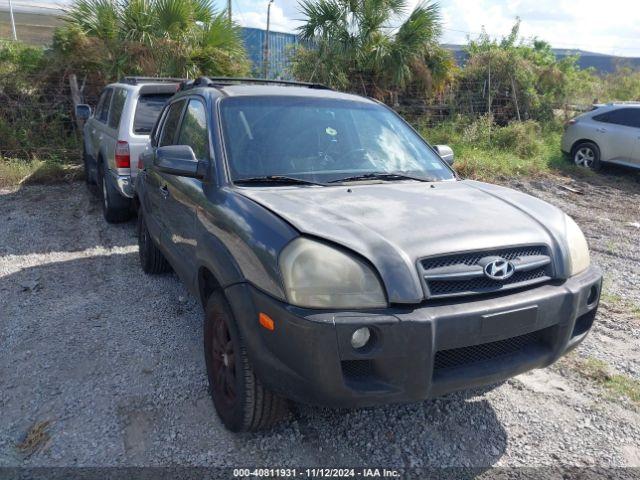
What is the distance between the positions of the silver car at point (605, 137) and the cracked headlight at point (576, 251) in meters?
8.94

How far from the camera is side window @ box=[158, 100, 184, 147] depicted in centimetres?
418

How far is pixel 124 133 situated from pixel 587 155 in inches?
371

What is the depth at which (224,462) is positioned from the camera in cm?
260

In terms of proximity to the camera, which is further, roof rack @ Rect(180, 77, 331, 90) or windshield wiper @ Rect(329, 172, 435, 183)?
roof rack @ Rect(180, 77, 331, 90)

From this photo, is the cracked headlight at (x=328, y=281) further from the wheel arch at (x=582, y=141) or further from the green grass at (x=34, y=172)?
the wheel arch at (x=582, y=141)

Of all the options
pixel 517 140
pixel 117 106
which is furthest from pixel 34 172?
pixel 517 140

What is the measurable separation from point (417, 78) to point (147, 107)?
7.61m

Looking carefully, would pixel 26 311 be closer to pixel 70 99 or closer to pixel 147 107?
pixel 147 107

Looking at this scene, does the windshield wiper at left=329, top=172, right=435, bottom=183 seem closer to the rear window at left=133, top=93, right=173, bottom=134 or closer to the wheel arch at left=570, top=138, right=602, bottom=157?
the rear window at left=133, top=93, right=173, bottom=134

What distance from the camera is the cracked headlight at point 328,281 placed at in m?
2.21

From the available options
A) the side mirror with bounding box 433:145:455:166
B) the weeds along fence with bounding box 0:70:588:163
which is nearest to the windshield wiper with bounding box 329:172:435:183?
the side mirror with bounding box 433:145:455:166

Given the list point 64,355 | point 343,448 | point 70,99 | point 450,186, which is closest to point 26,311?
point 64,355

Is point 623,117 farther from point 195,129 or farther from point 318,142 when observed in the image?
point 195,129

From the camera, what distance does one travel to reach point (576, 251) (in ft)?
8.91
